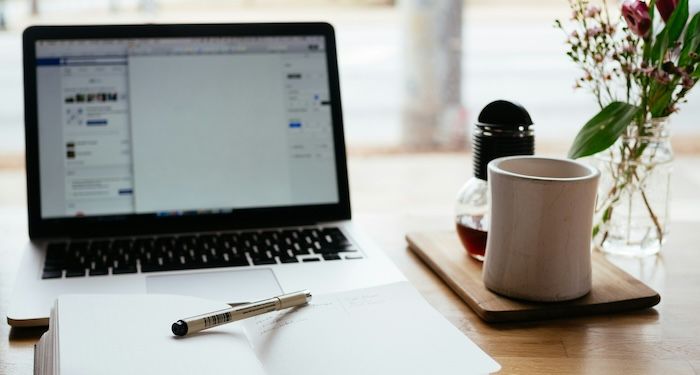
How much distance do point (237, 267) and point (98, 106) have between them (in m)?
0.31

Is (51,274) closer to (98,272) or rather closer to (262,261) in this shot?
(98,272)

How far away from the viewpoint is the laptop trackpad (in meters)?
0.88

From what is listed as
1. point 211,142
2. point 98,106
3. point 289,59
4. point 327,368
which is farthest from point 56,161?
point 327,368

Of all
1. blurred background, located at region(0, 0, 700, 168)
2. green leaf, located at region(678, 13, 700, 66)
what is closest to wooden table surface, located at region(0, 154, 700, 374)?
green leaf, located at region(678, 13, 700, 66)

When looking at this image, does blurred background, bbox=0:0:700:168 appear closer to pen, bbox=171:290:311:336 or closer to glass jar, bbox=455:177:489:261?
glass jar, bbox=455:177:489:261

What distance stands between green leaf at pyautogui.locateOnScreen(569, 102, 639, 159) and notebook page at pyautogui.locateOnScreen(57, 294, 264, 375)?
0.47 meters

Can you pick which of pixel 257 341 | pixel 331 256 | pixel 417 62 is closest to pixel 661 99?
pixel 331 256

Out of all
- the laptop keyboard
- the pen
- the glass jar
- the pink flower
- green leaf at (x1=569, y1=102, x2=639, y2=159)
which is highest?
the pink flower

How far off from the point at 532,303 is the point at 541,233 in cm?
8

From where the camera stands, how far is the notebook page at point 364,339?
0.69 metres

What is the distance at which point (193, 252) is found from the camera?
0.99m

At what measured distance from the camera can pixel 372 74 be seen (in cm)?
529

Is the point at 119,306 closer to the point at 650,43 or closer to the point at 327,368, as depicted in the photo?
the point at 327,368

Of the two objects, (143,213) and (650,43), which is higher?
(650,43)
